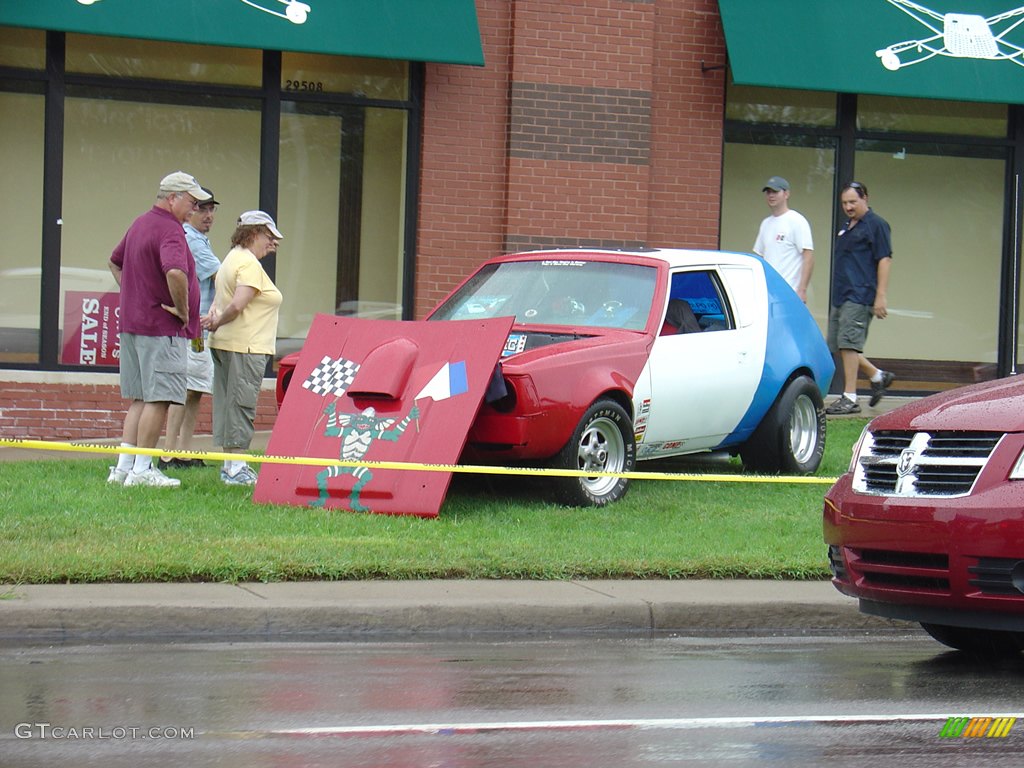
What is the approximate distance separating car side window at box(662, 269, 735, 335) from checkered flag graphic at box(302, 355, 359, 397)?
2508 mm

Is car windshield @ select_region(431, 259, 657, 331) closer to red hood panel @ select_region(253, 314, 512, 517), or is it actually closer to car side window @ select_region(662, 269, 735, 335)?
car side window @ select_region(662, 269, 735, 335)

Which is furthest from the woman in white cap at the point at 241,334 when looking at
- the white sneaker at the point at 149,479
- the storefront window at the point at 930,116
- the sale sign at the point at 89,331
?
the storefront window at the point at 930,116

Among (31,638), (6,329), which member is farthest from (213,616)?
(6,329)

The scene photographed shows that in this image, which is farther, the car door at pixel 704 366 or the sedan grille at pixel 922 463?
the car door at pixel 704 366

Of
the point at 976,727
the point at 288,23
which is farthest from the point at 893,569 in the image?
the point at 288,23

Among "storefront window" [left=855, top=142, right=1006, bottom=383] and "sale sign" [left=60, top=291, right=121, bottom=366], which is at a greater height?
"storefront window" [left=855, top=142, right=1006, bottom=383]

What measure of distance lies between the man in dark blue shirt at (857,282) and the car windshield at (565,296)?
11.9ft

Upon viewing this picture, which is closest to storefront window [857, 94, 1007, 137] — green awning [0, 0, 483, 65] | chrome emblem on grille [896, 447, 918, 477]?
green awning [0, 0, 483, 65]

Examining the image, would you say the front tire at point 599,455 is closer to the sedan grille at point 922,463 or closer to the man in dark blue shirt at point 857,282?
the sedan grille at point 922,463

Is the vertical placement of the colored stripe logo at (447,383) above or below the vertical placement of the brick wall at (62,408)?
above

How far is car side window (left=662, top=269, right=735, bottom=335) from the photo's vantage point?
11094 mm

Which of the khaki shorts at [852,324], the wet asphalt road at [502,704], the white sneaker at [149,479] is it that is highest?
the khaki shorts at [852,324]

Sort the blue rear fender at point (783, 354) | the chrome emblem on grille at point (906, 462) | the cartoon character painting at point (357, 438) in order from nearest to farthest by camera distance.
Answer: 1. the chrome emblem on grille at point (906, 462)
2. the cartoon character painting at point (357, 438)
3. the blue rear fender at point (783, 354)

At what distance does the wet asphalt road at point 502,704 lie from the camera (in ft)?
16.5
